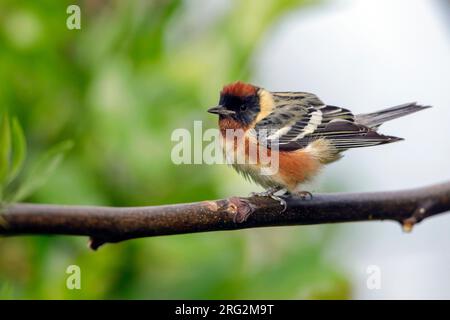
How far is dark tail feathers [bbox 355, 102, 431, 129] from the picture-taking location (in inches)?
105

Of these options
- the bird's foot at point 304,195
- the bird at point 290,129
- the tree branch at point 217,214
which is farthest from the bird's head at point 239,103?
the tree branch at point 217,214

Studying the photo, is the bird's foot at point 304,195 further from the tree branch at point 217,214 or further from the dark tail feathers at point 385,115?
the dark tail feathers at point 385,115

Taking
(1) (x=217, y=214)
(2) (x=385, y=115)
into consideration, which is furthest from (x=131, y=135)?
(2) (x=385, y=115)

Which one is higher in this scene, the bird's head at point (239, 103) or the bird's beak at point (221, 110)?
the bird's head at point (239, 103)

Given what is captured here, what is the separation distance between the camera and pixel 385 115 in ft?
9.33

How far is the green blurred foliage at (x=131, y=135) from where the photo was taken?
2371 mm

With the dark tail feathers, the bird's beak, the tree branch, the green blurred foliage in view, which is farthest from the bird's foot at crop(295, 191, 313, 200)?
the dark tail feathers

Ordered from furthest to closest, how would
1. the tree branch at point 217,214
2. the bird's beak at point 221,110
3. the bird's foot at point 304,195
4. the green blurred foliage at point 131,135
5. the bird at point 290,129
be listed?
the bird at point 290,129 < the bird's beak at point 221,110 < the green blurred foliage at point 131,135 < the bird's foot at point 304,195 < the tree branch at point 217,214

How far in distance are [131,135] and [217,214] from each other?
777 mm

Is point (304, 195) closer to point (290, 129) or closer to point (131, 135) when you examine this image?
point (131, 135)
